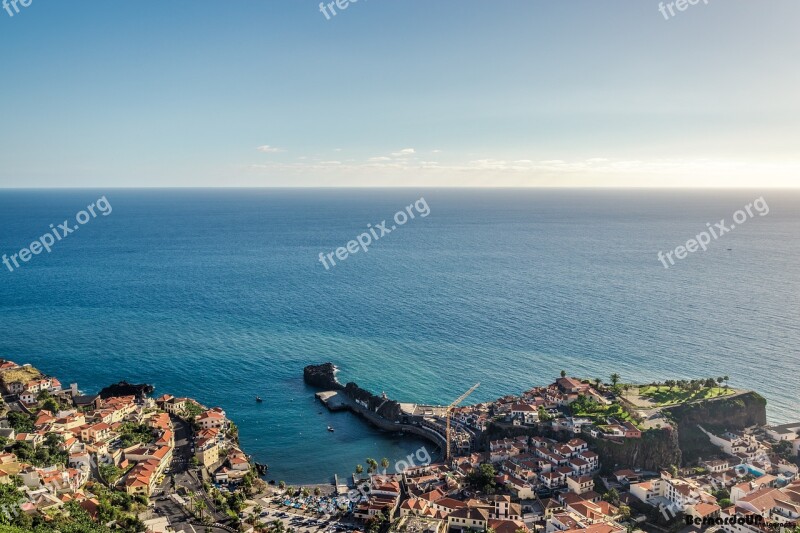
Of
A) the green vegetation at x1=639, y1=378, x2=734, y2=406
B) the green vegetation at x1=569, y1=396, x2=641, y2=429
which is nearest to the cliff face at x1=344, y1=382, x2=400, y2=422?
the green vegetation at x1=569, y1=396, x2=641, y2=429

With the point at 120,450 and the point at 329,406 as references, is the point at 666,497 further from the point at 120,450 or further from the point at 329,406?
the point at 120,450

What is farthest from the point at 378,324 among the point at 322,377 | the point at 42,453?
the point at 42,453

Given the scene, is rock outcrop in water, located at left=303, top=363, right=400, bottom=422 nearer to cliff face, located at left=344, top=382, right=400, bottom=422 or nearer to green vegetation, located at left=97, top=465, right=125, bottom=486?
cliff face, located at left=344, top=382, right=400, bottom=422

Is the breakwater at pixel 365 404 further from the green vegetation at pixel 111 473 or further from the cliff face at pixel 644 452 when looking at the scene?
the green vegetation at pixel 111 473

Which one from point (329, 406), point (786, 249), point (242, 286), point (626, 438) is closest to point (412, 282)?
point (242, 286)

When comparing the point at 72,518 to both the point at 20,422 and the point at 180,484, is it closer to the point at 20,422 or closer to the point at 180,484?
the point at 180,484

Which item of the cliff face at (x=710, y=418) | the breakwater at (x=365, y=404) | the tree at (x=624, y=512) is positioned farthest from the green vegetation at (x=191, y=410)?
the cliff face at (x=710, y=418)
